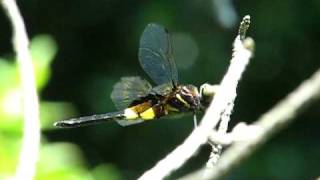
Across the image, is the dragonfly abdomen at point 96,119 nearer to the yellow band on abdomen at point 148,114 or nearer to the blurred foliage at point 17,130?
the yellow band on abdomen at point 148,114

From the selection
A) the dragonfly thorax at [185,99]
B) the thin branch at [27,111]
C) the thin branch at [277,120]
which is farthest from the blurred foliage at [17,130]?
the thin branch at [277,120]

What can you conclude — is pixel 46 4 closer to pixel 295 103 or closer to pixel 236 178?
pixel 236 178

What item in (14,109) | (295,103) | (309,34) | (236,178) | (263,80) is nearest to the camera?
(295,103)

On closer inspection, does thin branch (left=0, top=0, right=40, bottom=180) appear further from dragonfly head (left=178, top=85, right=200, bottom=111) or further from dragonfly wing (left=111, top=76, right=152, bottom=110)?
dragonfly wing (left=111, top=76, right=152, bottom=110)

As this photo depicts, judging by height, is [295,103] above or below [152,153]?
below

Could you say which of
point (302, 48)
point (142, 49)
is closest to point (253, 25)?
point (302, 48)

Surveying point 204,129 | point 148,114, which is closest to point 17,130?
point 148,114

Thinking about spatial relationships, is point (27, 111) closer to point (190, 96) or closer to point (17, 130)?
point (190, 96)

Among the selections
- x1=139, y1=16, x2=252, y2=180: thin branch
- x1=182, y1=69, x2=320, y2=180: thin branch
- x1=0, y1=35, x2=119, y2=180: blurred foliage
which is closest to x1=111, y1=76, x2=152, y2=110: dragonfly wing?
x1=0, y1=35, x2=119, y2=180: blurred foliage
